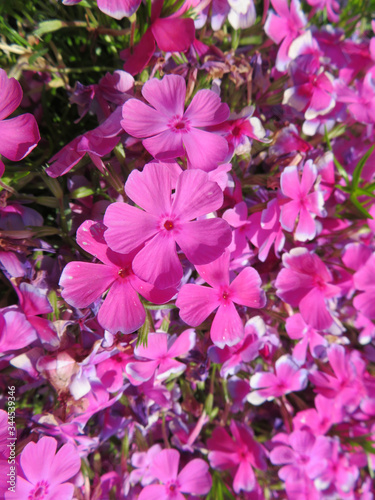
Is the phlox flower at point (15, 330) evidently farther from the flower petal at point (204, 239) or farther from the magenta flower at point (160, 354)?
the flower petal at point (204, 239)

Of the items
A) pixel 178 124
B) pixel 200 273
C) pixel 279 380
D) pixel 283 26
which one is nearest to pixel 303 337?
pixel 279 380

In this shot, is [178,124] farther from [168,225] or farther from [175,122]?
[168,225]

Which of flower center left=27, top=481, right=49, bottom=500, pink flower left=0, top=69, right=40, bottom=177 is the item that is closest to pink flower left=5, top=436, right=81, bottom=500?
flower center left=27, top=481, right=49, bottom=500

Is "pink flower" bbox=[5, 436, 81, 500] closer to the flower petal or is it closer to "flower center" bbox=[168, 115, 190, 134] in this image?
the flower petal

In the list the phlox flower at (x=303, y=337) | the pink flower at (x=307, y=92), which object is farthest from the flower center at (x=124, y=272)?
the pink flower at (x=307, y=92)

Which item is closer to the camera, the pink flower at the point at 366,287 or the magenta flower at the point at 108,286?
the magenta flower at the point at 108,286

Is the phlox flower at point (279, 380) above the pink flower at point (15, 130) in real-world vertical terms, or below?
below
